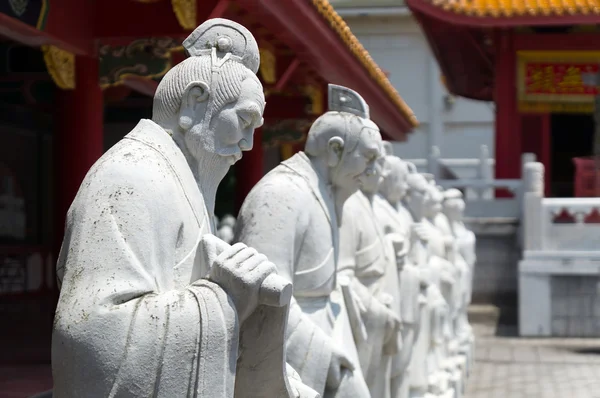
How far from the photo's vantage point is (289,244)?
395 centimetres

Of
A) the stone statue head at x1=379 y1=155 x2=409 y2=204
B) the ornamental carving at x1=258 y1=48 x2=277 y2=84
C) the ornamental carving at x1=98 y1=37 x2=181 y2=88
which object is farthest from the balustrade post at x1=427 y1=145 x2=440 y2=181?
the ornamental carving at x1=98 y1=37 x2=181 y2=88

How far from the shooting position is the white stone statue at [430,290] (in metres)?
6.99

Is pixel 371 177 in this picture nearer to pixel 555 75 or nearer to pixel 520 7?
pixel 520 7

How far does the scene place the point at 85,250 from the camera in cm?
251

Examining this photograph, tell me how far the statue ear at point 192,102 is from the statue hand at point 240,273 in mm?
391

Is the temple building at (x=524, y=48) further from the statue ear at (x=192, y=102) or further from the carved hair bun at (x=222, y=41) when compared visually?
the statue ear at (x=192, y=102)

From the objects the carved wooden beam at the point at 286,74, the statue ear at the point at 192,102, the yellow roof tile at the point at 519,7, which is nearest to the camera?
the statue ear at the point at 192,102

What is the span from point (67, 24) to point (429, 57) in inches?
812

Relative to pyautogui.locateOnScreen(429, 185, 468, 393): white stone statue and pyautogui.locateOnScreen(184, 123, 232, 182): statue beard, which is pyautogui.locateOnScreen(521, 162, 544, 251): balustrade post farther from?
pyautogui.locateOnScreen(184, 123, 232, 182): statue beard

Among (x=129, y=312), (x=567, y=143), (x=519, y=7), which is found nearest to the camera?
(x=129, y=312)

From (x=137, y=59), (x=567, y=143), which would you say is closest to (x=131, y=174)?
(x=137, y=59)

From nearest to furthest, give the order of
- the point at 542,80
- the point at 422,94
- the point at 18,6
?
the point at 18,6, the point at 542,80, the point at 422,94

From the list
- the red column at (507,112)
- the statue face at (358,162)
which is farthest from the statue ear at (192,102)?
the red column at (507,112)

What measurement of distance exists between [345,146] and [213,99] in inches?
64.7
